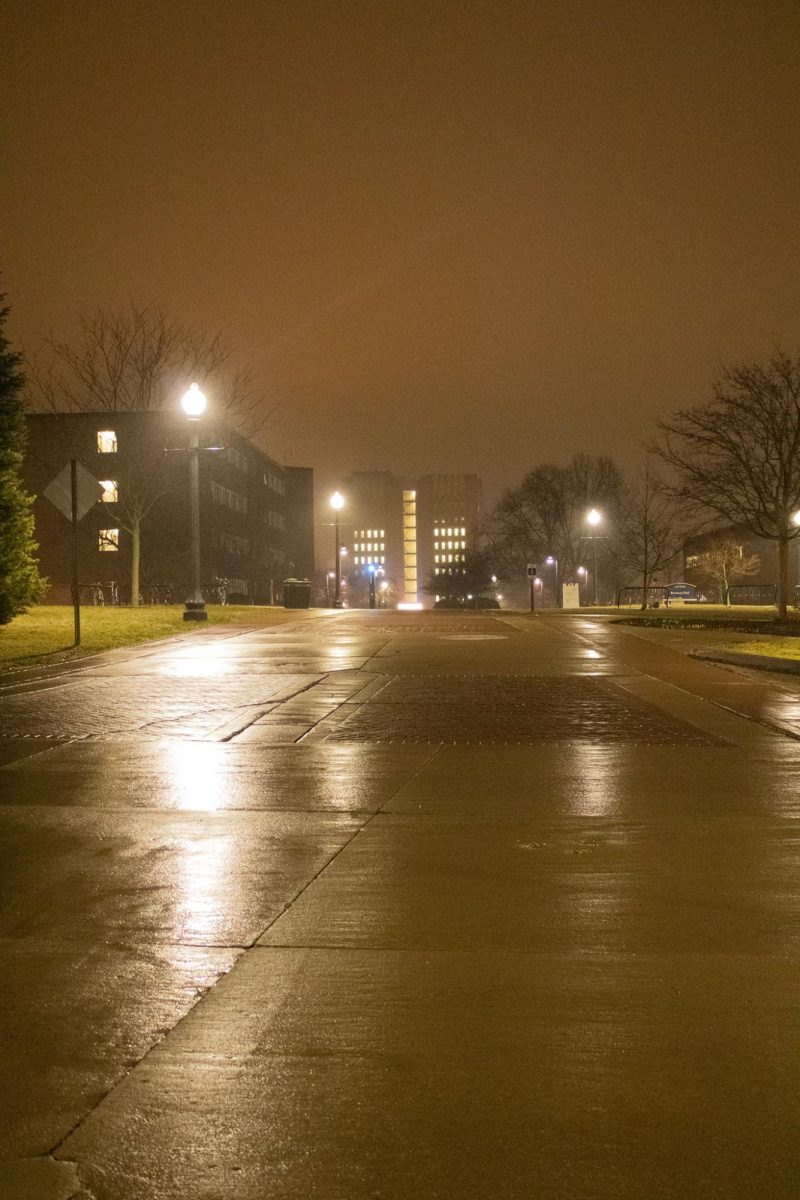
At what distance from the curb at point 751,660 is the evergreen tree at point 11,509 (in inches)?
574

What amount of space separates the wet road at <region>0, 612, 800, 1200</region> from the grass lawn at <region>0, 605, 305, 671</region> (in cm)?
996

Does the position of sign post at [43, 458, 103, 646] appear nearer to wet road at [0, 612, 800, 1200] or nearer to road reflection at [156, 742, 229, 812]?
wet road at [0, 612, 800, 1200]

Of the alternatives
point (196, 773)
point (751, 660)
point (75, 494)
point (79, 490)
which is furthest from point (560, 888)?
point (79, 490)

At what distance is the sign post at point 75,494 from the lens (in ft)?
72.1

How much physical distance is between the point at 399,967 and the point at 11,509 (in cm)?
2234

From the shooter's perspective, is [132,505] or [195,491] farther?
[132,505]

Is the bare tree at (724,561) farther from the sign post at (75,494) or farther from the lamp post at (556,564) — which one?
the sign post at (75,494)

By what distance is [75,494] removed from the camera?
21750 mm

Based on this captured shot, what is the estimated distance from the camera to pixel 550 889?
21.0 feet

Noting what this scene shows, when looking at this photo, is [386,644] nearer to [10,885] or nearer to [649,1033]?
[10,885]

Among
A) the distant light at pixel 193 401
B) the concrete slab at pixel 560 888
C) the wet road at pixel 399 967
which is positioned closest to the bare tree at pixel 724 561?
the distant light at pixel 193 401

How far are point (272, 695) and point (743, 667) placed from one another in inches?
361

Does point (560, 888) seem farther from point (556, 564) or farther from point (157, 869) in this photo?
point (556, 564)

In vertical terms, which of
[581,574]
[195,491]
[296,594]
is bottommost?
[296,594]
